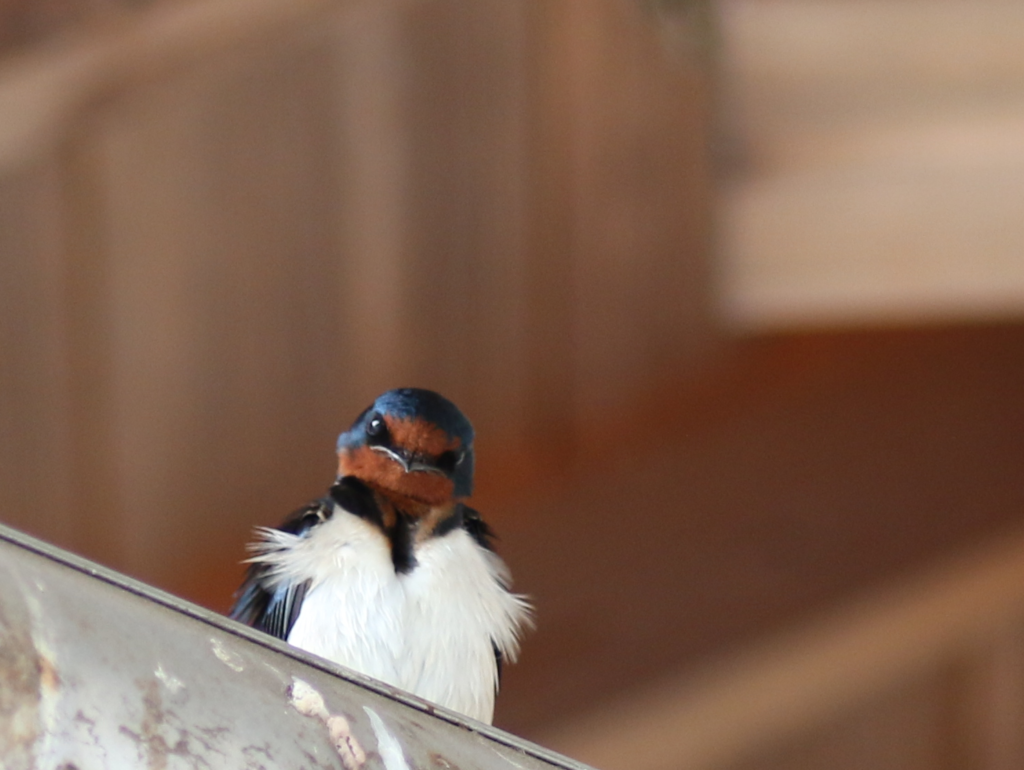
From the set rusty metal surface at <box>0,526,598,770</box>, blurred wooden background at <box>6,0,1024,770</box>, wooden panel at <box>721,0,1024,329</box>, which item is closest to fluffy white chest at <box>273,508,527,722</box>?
wooden panel at <box>721,0,1024,329</box>

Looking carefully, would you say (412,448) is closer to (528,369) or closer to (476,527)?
(476,527)

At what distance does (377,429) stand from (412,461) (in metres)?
0.03

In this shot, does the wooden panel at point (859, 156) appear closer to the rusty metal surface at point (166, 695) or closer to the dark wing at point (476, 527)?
the dark wing at point (476, 527)

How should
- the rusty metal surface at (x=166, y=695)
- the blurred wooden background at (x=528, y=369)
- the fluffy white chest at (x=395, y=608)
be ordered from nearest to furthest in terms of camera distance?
the rusty metal surface at (x=166, y=695)
the fluffy white chest at (x=395, y=608)
the blurred wooden background at (x=528, y=369)

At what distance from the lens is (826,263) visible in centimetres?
80

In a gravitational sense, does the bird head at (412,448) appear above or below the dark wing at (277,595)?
above

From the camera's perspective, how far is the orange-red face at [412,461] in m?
0.78

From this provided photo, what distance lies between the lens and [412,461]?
2.54 ft

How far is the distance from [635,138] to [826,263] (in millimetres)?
981

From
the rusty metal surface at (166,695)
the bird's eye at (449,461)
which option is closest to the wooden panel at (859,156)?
the bird's eye at (449,461)

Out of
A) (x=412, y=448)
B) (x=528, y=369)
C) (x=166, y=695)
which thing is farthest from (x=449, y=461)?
(x=528, y=369)

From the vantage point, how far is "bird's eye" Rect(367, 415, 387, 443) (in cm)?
79

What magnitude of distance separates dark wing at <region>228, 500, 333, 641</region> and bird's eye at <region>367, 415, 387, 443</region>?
0.04 metres

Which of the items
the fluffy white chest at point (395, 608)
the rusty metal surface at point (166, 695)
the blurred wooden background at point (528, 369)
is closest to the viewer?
the rusty metal surface at point (166, 695)
